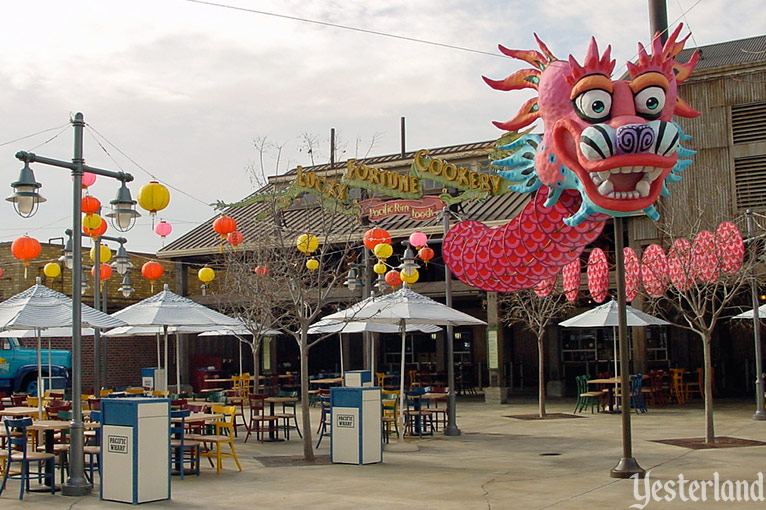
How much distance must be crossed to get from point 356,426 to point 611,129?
582cm

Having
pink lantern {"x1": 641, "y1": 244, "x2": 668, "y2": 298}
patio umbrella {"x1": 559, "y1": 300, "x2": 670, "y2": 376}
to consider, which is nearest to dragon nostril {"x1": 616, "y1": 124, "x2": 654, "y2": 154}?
pink lantern {"x1": 641, "y1": 244, "x2": 668, "y2": 298}

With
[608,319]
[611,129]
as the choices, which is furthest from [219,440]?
[608,319]

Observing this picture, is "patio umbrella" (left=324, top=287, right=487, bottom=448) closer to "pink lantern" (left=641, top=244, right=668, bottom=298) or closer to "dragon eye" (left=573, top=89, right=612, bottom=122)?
"pink lantern" (left=641, top=244, right=668, bottom=298)

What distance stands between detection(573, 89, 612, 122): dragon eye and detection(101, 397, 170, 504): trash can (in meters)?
6.76

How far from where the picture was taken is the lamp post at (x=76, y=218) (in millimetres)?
11125

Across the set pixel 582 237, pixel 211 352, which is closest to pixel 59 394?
pixel 582 237

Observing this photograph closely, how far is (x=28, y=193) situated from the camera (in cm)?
1111

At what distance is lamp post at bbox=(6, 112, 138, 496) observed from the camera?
36.5 ft

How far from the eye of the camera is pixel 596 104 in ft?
39.5

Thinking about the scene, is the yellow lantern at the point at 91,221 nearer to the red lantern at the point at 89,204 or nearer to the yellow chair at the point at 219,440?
the red lantern at the point at 89,204

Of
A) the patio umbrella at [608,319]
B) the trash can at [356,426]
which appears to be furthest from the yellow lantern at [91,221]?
the patio umbrella at [608,319]

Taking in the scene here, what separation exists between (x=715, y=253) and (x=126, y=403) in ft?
33.6

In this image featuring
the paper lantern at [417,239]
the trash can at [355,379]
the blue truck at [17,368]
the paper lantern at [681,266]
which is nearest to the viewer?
the paper lantern at [681,266]

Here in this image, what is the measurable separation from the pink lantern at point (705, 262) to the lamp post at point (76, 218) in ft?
31.3
